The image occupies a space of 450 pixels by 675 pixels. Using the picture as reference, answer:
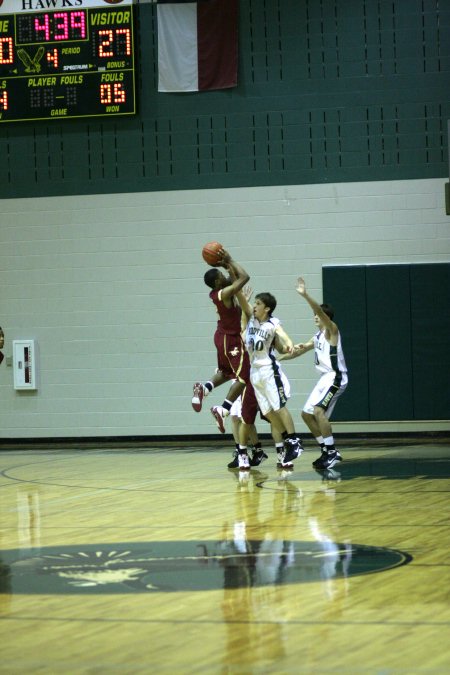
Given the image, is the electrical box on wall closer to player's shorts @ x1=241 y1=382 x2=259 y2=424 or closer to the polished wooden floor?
the polished wooden floor

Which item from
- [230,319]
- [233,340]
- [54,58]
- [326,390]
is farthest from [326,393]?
[54,58]

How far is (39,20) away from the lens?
14.9m

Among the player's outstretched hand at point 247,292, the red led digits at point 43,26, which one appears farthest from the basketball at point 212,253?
the red led digits at point 43,26

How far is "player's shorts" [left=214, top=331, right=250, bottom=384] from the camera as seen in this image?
10.9m

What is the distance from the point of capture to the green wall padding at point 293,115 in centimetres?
1432

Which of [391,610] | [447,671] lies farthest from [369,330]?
[447,671]

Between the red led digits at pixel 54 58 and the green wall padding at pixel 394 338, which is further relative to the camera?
the red led digits at pixel 54 58

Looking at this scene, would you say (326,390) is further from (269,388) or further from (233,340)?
(233,340)

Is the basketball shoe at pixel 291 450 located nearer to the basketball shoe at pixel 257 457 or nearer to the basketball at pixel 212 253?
the basketball shoe at pixel 257 457

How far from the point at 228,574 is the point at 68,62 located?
10388 mm

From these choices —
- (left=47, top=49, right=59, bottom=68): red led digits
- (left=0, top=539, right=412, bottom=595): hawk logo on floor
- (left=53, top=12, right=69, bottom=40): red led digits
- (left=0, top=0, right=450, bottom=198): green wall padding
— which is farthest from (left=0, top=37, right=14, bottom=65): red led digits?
(left=0, top=539, right=412, bottom=595): hawk logo on floor

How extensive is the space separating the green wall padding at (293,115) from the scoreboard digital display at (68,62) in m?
0.28

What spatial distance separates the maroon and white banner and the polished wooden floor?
20.3 ft

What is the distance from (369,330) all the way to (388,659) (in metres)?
10.6
